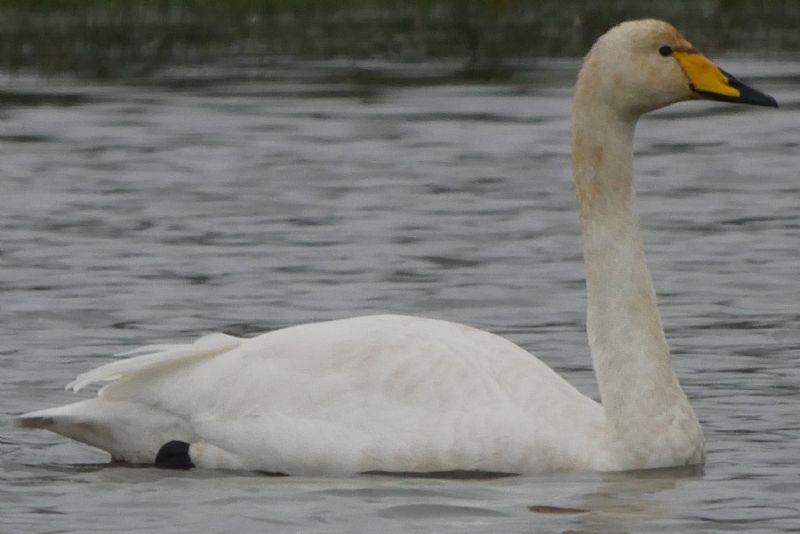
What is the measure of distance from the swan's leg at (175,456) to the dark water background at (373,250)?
13 cm

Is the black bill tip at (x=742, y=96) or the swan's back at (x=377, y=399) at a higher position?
the black bill tip at (x=742, y=96)

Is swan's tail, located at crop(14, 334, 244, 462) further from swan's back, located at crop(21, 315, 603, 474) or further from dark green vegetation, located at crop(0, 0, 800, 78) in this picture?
dark green vegetation, located at crop(0, 0, 800, 78)

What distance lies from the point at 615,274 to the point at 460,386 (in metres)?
0.78

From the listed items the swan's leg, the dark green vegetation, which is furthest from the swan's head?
the dark green vegetation

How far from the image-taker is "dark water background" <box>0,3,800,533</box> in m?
8.69

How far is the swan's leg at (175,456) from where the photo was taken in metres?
9.27

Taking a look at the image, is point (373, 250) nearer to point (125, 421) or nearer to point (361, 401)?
point (125, 421)

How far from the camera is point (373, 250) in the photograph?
14.7 meters

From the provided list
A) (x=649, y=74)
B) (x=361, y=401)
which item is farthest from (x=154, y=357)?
(x=649, y=74)

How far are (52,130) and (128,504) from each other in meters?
12.4

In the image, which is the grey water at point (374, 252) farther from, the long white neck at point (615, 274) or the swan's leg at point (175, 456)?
the long white neck at point (615, 274)

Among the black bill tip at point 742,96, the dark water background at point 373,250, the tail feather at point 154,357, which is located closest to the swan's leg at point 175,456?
the dark water background at point 373,250

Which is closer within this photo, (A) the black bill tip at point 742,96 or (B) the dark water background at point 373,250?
(B) the dark water background at point 373,250

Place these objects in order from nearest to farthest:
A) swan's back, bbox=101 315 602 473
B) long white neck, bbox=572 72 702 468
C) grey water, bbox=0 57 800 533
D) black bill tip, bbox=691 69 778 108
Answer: grey water, bbox=0 57 800 533, swan's back, bbox=101 315 602 473, long white neck, bbox=572 72 702 468, black bill tip, bbox=691 69 778 108
